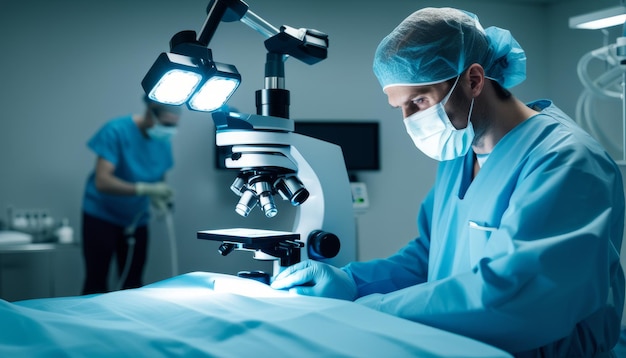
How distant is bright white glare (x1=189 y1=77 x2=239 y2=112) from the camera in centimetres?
120

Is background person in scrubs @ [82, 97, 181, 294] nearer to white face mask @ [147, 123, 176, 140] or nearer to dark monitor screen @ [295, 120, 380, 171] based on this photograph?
white face mask @ [147, 123, 176, 140]

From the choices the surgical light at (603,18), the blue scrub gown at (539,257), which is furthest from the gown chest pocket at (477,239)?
the surgical light at (603,18)

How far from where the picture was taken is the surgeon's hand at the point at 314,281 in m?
1.21

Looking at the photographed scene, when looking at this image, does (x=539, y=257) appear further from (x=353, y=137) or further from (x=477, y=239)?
(x=353, y=137)

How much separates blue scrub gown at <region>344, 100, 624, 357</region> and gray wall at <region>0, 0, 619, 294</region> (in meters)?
2.93

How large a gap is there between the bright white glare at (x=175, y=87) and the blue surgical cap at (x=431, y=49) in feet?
1.29

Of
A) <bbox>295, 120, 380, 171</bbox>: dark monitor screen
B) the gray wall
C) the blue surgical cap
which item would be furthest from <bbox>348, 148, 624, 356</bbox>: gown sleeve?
<bbox>295, 120, 380, 171</bbox>: dark monitor screen

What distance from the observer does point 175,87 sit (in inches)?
45.7

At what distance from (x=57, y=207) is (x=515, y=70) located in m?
3.37

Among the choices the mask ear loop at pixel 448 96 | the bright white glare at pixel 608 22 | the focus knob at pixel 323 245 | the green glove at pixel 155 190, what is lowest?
the focus knob at pixel 323 245

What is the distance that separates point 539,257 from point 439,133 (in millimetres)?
458

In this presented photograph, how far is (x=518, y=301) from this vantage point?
0.91 meters

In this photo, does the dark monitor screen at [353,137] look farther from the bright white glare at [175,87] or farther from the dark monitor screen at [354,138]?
the bright white glare at [175,87]

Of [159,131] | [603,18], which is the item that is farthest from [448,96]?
[159,131]
